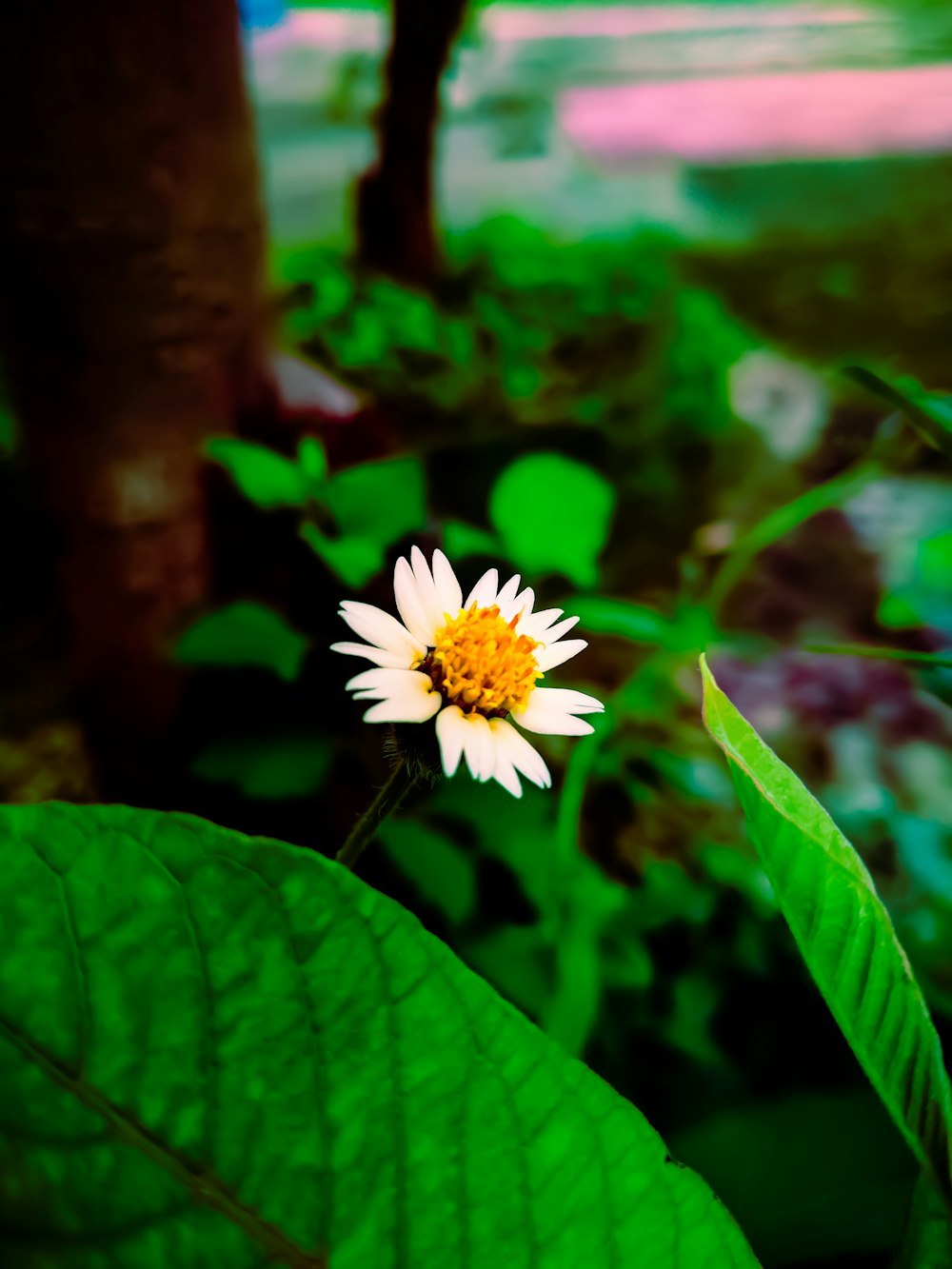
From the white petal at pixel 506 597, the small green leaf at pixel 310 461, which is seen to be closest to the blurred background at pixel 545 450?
the small green leaf at pixel 310 461

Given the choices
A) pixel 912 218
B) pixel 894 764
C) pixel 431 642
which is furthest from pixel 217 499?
pixel 912 218

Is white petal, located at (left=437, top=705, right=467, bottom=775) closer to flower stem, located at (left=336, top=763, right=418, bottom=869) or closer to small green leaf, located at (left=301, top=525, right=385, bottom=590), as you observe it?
flower stem, located at (left=336, top=763, right=418, bottom=869)

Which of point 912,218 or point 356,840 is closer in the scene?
point 356,840

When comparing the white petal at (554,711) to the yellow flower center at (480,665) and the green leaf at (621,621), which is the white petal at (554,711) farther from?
the green leaf at (621,621)

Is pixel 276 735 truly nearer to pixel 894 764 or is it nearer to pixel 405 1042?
pixel 405 1042

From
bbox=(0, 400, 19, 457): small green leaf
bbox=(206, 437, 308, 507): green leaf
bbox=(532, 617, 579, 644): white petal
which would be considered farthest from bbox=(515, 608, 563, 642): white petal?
bbox=(0, 400, 19, 457): small green leaf
